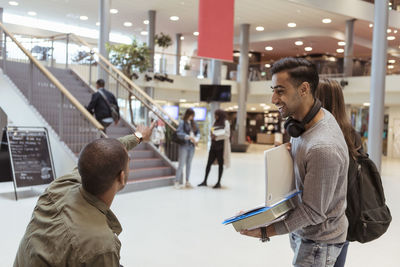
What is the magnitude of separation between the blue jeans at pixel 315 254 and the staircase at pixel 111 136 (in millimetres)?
5113

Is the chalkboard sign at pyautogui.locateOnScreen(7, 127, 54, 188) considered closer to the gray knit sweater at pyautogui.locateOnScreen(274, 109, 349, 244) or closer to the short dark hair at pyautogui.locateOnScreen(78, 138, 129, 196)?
the short dark hair at pyautogui.locateOnScreen(78, 138, 129, 196)

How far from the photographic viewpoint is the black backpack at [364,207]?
1.59 meters

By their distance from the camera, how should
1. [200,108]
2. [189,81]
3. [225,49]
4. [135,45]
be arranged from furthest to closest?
1. [200,108]
2. [189,81]
3. [135,45]
4. [225,49]

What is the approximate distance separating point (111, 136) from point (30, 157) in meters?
2.13

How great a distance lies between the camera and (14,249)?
141 inches

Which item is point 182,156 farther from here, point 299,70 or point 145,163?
point 299,70

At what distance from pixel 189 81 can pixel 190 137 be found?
31.9ft

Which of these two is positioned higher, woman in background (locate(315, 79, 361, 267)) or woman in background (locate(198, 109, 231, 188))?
woman in background (locate(315, 79, 361, 267))

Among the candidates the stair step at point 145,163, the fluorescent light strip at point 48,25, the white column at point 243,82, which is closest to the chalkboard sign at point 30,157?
the stair step at point 145,163

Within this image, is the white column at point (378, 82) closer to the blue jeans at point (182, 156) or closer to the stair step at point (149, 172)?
the blue jeans at point (182, 156)

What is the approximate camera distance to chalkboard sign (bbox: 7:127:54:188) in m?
5.82

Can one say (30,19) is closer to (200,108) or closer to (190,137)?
(200,108)

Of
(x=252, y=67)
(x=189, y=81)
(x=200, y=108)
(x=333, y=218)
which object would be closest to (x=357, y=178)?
(x=333, y=218)

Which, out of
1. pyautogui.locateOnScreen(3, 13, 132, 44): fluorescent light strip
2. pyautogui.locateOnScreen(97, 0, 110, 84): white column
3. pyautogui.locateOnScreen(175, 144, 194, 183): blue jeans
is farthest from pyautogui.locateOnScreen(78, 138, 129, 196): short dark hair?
pyautogui.locateOnScreen(3, 13, 132, 44): fluorescent light strip
